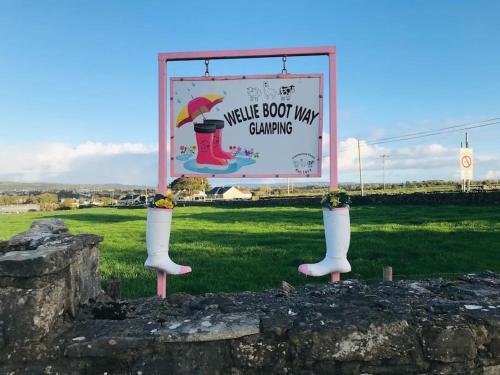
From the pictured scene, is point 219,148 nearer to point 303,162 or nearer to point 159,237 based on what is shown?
point 303,162

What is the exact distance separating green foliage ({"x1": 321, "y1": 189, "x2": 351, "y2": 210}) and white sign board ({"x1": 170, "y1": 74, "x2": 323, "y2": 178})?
416 millimetres

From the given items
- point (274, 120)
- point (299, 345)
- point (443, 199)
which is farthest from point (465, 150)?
point (299, 345)

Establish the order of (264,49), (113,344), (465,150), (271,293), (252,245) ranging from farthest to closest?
(465,150) < (252,245) < (264,49) < (271,293) < (113,344)

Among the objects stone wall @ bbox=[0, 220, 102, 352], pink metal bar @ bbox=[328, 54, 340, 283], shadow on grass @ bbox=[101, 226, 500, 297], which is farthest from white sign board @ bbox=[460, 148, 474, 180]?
stone wall @ bbox=[0, 220, 102, 352]

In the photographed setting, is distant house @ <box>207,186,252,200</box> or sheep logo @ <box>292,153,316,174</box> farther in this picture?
distant house @ <box>207,186,252,200</box>

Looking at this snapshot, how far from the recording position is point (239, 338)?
2.63 meters

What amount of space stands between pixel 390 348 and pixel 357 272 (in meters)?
5.33

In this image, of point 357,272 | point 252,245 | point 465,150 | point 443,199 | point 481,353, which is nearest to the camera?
point 481,353

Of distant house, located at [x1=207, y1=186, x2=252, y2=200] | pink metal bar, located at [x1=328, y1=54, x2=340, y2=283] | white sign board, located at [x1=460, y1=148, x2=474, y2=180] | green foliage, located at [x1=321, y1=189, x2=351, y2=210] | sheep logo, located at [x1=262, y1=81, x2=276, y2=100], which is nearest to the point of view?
green foliage, located at [x1=321, y1=189, x2=351, y2=210]

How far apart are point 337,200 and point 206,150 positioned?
174 centimetres

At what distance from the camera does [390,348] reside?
8.69ft

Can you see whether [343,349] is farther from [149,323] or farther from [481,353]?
[149,323]

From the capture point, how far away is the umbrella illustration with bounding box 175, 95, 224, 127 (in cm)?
488

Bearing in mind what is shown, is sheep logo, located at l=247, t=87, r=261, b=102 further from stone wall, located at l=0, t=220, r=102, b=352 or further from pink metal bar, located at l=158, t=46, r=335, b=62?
stone wall, located at l=0, t=220, r=102, b=352
